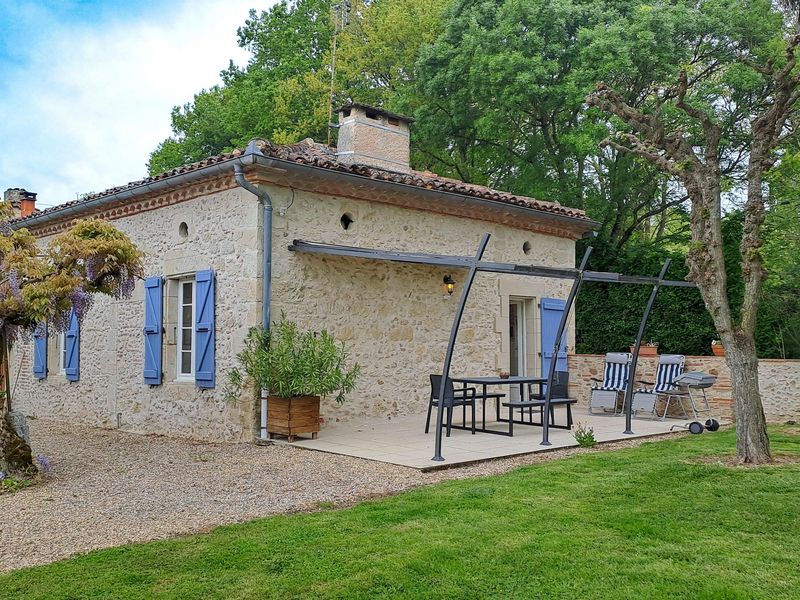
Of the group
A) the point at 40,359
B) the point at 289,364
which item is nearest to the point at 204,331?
the point at 289,364

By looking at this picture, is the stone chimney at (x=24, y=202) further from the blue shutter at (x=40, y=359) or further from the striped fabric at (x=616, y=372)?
the striped fabric at (x=616, y=372)

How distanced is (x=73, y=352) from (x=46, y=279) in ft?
16.4

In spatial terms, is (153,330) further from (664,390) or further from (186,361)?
(664,390)

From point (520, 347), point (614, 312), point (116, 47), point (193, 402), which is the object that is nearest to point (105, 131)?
point (116, 47)

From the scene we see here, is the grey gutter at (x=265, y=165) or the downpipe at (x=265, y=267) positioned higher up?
the grey gutter at (x=265, y=165)

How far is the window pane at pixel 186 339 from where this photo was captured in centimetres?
930

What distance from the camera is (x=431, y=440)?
7953 millimetres

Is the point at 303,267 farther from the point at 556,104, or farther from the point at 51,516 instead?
the point at 556,104

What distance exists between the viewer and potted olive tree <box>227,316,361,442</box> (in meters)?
7.71

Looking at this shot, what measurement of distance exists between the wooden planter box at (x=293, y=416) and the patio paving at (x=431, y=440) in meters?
0.15

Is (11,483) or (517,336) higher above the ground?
(517,336)

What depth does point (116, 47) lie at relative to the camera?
1005cm

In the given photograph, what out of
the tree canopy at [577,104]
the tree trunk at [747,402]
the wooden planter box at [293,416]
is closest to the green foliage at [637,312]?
the tree canopy at [577,104]

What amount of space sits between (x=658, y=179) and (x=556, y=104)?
8.67 feet
